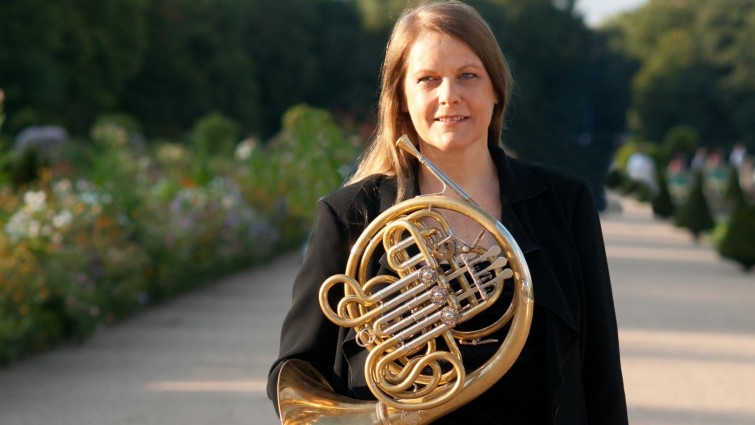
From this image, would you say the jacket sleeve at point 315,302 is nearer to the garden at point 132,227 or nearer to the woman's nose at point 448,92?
the woman's nose at point 448,92

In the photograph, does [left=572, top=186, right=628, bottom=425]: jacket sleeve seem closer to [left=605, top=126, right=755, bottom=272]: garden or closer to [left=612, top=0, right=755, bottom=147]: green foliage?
[left=605, top=126, right=755, bottom=272]: garden

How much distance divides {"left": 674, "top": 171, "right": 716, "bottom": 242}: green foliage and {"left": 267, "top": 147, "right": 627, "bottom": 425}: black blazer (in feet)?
55.1

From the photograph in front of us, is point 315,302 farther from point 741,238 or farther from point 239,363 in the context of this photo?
point 741,238

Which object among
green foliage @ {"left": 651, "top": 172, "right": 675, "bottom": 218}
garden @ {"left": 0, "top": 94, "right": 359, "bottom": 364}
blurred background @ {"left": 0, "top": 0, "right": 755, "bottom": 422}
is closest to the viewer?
garden @ {"left": 0, "top": 94, "right": 359, "bottom": 364}

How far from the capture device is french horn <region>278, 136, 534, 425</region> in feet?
7.58

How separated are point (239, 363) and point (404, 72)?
5.78 metres

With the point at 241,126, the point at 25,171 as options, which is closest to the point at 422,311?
the point at 25,171

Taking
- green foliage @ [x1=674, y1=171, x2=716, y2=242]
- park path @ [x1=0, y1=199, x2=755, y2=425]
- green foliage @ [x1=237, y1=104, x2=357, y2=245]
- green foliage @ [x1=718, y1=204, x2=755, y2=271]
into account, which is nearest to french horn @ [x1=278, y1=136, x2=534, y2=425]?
park path @ [x1=0, y1=199, x2=755, y2=425]

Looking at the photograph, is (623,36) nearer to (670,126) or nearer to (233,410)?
(670,126)

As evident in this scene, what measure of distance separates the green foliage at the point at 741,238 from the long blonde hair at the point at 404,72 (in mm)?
11582

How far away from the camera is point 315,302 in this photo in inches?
99.0

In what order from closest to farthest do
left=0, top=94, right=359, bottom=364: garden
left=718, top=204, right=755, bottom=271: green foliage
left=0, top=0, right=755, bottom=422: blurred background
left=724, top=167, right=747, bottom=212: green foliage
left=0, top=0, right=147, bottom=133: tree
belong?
left=0, top=94, right=359, bottom=364: garden < left=0, top=0, right=755, bottom=422: blurred background < left=718, top=204, right=755, bottom=271: green foliage < left=724, top=167, right=747, bottom=212: green foliage < left=0, top=0, right=147, bottom=133: tree

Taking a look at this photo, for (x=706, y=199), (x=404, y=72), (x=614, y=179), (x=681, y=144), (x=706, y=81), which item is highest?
(x=706, y=81)

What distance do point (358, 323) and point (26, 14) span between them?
36023mm
